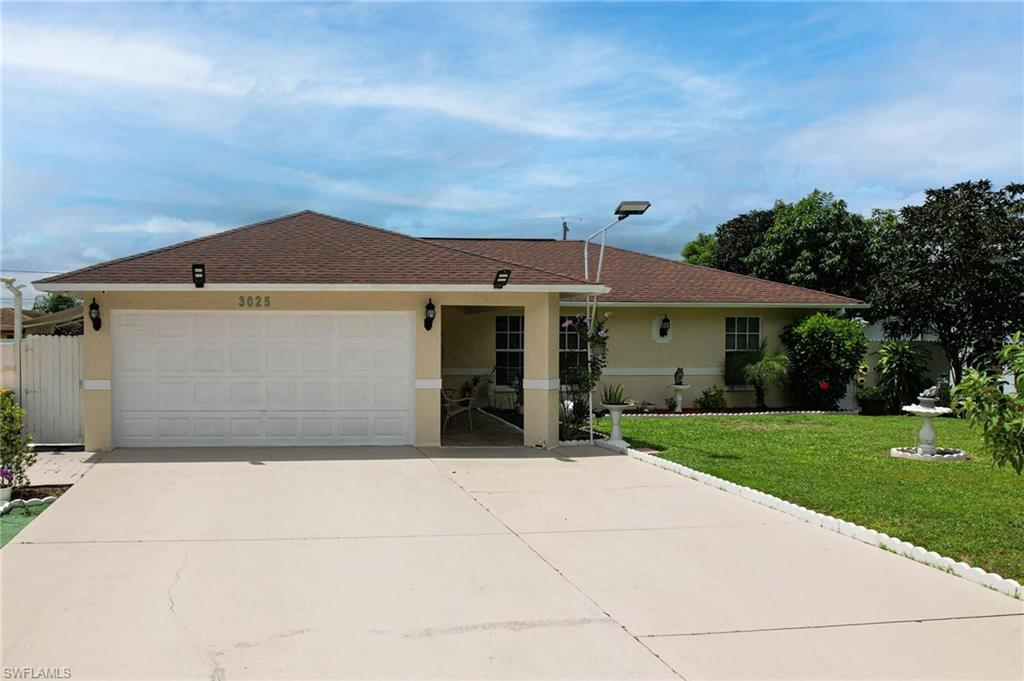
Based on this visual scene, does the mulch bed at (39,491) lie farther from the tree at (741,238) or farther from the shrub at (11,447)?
the tree at (741,238)

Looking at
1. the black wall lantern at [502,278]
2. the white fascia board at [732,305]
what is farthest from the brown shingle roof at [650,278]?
the black wall lantern at [502,278]

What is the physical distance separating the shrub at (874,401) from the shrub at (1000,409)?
13898 mm

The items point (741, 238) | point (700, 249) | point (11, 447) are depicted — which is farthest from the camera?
point (700, 249)

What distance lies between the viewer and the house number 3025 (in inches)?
515

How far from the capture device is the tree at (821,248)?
3294 centimetres

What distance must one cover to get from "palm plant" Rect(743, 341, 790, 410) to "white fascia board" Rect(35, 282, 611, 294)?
837 centimetres

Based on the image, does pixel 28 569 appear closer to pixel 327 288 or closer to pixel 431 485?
pixel 431 485

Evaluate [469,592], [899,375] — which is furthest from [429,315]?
[899,375]

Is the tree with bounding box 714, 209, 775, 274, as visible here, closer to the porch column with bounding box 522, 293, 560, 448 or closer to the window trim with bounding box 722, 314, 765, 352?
the window trim with bounding box 722, 314, 765, 352

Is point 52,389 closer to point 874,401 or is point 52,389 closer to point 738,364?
point 738,364

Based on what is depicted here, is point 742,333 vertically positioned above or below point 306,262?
below

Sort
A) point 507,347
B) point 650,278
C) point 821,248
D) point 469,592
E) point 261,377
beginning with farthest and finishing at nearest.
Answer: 1. point 821,248
2. point 650,278
3. point 507,347
4. point 261,377
5. point 469,592

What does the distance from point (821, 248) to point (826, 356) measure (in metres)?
14.7

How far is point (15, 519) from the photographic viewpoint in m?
8.62
